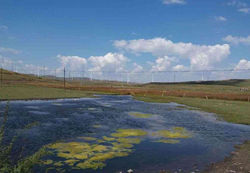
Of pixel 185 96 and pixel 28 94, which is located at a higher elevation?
pixel 28 94

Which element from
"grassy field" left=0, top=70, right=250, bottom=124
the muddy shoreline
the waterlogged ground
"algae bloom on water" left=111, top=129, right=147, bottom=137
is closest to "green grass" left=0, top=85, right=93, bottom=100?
"grassy field" left=0, top=70, right=250, bottom=124

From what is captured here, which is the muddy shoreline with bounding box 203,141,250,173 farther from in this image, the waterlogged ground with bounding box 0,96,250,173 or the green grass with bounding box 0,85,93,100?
the green grass with bounding box 0,85,93,100

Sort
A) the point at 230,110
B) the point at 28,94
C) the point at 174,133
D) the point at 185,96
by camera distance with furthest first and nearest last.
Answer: the point at 185,96 → the point at 28,94 → the point at 230,110 → the point at 174,133

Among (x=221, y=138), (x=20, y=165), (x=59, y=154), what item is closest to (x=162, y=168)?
(x=59, y=154)

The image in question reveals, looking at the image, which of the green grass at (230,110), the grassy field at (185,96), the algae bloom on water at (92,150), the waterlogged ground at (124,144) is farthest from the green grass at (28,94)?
the green grass at (230,110)

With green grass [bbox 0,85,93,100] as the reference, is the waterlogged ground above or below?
below

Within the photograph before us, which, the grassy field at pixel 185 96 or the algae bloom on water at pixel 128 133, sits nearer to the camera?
the algae bloom on water at pixel 128 133

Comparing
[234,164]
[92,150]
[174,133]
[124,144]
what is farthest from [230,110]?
[92,150]

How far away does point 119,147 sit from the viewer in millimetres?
20406

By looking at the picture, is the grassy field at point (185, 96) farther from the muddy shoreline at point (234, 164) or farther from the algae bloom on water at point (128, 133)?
the muddy shoreline at point (234, 164)

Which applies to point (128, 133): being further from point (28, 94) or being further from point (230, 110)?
point (28, 94)

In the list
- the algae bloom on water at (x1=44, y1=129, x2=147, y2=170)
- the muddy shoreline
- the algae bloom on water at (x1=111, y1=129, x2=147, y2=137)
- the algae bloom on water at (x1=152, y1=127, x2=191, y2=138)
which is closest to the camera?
the muddy shoreline

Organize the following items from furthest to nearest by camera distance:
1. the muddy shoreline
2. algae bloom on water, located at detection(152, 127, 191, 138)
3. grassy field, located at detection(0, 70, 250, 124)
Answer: grassy field, located at detection(0, 70, 250, 124)
algae bloom on water, located at detection(152, 127, 191, 138)
the muddy shoreline

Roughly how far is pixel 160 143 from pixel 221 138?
792cm
